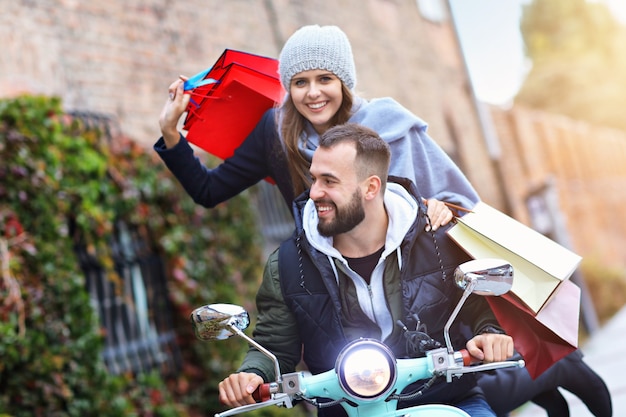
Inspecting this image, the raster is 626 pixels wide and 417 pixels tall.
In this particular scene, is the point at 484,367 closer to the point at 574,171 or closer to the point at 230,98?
the point at 230,98

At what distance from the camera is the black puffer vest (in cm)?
242

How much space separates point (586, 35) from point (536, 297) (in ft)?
119

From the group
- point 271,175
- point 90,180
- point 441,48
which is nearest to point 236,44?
point 90,180

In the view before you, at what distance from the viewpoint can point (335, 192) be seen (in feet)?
7.64

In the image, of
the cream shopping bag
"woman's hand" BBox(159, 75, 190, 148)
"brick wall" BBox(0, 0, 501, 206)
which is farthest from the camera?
"brick wall" BBox(0, 0, 501, 206)

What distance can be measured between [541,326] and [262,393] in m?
0.89

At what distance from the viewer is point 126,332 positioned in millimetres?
5652

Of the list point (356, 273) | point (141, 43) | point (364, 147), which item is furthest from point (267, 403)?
point (141, 43)

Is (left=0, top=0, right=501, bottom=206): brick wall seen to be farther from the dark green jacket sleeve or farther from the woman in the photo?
the dark green jacket sleeve

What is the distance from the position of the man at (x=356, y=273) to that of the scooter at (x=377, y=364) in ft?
0.73

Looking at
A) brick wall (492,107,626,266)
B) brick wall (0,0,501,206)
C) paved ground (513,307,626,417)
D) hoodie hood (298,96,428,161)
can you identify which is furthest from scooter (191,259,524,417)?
brick wall (492,107,626,266)

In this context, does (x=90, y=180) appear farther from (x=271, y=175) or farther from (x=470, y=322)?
(x=470, y=322)

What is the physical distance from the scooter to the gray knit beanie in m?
1.13

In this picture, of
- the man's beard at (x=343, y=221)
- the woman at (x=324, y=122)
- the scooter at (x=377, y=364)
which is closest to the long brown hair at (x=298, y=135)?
the woman at (x=324, y=122)
